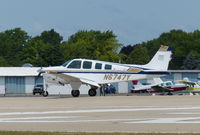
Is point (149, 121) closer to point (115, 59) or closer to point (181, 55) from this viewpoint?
point (115, 59)

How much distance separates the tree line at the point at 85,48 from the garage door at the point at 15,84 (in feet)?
125

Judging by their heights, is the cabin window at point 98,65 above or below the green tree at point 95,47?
below

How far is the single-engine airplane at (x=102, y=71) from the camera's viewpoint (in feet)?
102

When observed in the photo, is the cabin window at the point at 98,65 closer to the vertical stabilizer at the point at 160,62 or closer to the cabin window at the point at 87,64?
the cabin window at the point at 87,64

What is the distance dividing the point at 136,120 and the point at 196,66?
322ft

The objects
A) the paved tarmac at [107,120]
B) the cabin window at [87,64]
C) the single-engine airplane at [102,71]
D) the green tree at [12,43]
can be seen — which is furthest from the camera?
the green tree at [12,43]

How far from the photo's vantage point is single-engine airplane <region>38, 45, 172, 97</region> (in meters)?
31.1

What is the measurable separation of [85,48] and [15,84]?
5654 centimetres

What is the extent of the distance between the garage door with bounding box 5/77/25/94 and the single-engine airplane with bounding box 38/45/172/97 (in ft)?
96.6

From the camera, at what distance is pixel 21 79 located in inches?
2408

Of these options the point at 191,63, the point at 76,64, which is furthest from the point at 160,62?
the point at 191,63

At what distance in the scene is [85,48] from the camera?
117 metres

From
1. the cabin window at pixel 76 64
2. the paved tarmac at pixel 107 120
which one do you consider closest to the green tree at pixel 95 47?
the cabin window at pixel 76 64

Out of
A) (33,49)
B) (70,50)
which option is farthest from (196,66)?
(33,49)
